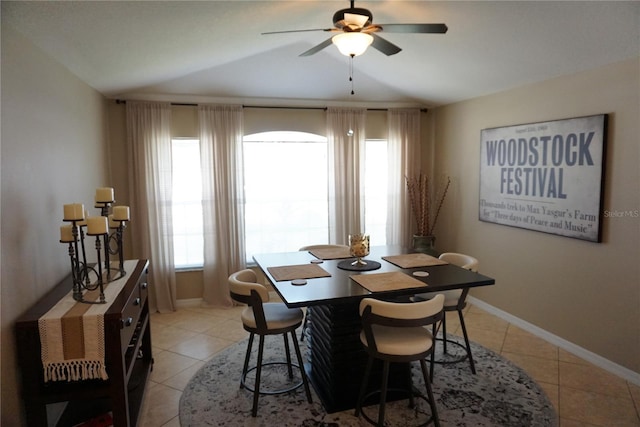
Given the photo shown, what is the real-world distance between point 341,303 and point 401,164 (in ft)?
10.4

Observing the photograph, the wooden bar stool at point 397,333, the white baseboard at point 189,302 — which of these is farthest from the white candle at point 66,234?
the white baseboard at point 189,302

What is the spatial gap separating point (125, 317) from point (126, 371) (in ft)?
1.03

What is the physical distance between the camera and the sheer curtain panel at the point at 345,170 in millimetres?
4906

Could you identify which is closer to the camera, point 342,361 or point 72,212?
point 72,212

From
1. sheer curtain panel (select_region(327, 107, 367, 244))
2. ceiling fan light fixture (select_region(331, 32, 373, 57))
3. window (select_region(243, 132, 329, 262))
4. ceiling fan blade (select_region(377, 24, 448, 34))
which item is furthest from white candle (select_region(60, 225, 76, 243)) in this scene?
sheer curtain panel (select_region(327, 107, 367, 244))

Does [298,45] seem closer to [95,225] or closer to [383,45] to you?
[383,45]

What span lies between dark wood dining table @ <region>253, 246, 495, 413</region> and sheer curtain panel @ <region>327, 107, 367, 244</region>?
1980 millimetres

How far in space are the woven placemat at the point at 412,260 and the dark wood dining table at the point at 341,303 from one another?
59mm

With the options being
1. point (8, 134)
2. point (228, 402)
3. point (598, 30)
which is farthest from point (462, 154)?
point (8, 134)

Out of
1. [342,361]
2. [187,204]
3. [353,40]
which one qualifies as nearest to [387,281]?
[342,361]

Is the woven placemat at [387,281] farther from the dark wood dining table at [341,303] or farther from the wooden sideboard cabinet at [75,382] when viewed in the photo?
the wooden sideboard cabinet at [75,382]

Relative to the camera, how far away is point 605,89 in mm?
3082

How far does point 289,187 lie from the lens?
498cm

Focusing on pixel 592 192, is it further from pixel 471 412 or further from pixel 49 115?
pixel 49 115
